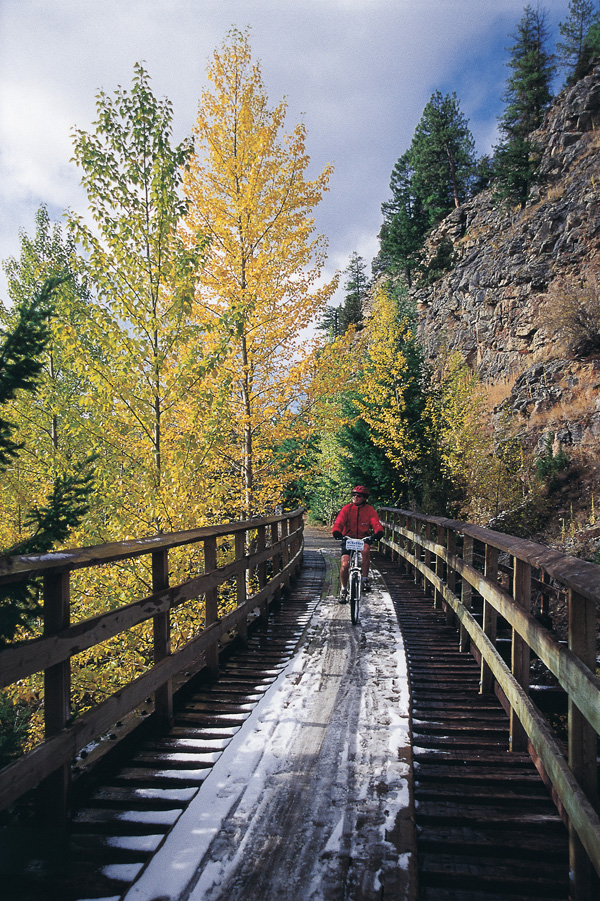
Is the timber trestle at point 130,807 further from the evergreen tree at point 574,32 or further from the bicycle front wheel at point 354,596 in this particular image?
the evergreen tree at point 574,32

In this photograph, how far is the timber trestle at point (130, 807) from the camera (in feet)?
7.17

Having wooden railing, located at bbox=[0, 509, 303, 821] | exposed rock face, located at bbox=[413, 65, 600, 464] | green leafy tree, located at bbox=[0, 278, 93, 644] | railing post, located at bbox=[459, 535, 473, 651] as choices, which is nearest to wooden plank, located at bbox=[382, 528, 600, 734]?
railing post, located at bbox=[459, 535, 473, 651]

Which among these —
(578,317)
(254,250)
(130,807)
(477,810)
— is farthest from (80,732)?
(578,317)

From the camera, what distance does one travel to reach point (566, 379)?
25703 mm

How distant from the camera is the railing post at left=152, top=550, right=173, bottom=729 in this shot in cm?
371

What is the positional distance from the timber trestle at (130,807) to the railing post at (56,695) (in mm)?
104

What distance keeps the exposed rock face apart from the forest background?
5.44 metres

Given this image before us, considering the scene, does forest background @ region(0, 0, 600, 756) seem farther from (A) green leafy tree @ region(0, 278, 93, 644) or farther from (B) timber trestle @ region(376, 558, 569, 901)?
(B) timber trestle @ region(376, 558, 569, 901)

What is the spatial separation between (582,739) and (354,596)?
5.05 meters

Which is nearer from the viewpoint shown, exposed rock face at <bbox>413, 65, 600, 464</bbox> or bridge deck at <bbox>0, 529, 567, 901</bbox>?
bridge deck at <bbox>0, 529, 567, 901</bbox>

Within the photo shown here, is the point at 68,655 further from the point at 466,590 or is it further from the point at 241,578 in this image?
the point at 466,590

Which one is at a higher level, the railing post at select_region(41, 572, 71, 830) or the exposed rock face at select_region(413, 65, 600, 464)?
the exposed rock face at select_region(413, 65, 600, 464)

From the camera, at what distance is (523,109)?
145 feet

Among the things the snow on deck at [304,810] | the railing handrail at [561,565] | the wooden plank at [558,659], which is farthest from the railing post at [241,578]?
the railing handrail at [561,565]
